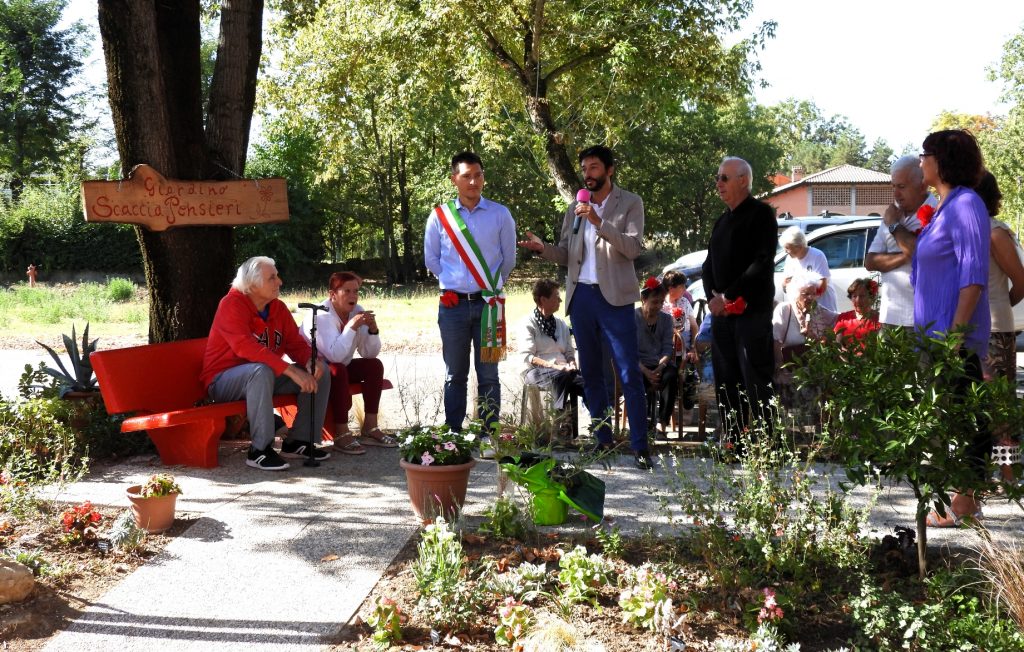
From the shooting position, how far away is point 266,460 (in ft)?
20.7

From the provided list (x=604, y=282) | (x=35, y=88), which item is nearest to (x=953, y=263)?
(x=604, y=282)

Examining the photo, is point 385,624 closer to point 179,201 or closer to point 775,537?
point 775,537

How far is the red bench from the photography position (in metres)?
6.06

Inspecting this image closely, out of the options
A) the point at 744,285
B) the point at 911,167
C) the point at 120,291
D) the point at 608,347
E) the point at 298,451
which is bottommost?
the point at 298,451

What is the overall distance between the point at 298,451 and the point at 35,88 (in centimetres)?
4312

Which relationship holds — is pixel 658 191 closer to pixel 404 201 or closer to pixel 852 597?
pixel 404 201

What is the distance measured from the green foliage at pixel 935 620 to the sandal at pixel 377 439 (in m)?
4.13

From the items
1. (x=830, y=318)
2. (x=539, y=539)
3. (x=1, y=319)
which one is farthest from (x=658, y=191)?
(x=539, y=539)

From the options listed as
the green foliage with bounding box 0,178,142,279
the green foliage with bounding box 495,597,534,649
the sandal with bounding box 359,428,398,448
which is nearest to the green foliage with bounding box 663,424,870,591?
the green foliage with bounding box 495,597,534,649

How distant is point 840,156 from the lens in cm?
13825

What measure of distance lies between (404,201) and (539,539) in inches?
1364

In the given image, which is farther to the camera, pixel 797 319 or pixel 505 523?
pixel 797 319

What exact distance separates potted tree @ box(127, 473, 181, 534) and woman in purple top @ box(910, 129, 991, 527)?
3.76 metres

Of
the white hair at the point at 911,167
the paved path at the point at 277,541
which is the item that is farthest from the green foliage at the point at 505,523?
the white hair at the point at 911,167
